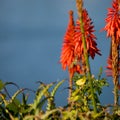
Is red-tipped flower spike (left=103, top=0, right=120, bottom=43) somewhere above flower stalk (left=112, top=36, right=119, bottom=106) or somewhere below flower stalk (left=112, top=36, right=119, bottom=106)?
above

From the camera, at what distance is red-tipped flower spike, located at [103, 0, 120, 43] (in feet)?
47.3

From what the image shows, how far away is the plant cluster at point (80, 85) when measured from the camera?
13.3 feet

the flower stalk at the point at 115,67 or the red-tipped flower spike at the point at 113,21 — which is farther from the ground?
the red-tipped flower spike at the point at 113,21

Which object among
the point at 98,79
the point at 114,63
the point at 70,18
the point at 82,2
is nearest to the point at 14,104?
the point at 82,2

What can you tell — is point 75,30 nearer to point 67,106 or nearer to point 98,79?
point 98,79

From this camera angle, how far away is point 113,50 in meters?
12.9

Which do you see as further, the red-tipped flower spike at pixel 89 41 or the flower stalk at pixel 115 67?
the red-tipped flower spike at pixel 89 41

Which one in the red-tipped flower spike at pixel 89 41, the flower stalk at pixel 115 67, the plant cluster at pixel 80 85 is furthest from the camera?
the red-tipped flower spike at pixel 89 41

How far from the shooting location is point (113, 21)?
15.1 metres

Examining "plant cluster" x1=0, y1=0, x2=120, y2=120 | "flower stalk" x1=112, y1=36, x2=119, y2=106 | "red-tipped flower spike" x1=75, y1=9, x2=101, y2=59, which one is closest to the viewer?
"plant cluster" x1=0, y1=0, x2=120, y2=120

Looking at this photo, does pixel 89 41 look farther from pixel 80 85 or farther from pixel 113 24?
pixel 80 85

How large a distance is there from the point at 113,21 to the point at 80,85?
819 cm

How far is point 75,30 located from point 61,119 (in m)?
9.61

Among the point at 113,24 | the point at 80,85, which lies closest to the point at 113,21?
the point at 113,24
